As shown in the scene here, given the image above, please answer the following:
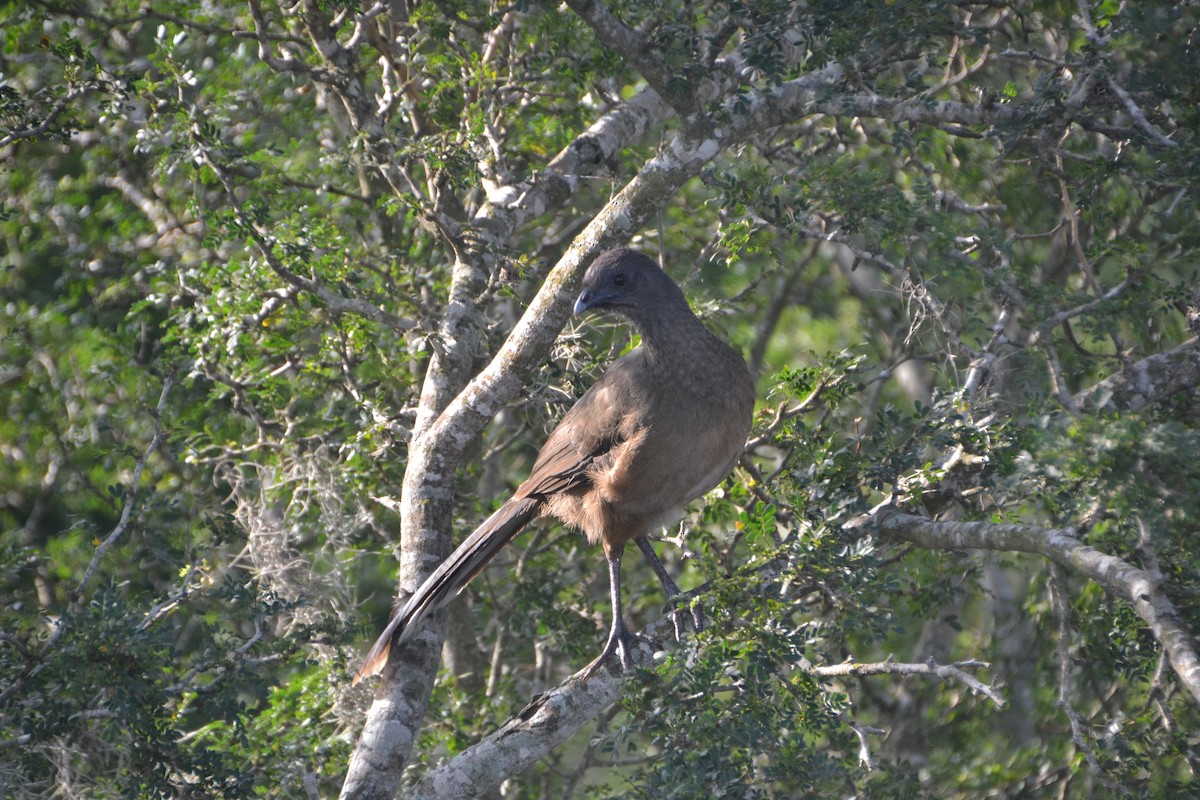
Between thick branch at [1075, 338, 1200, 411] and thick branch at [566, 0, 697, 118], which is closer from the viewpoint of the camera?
thick branch at [566, 0, 697, 118]

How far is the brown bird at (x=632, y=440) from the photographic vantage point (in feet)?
13.8

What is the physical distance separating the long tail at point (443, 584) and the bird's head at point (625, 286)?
2.92 feet

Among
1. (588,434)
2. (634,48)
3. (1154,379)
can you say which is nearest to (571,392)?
(588,434)

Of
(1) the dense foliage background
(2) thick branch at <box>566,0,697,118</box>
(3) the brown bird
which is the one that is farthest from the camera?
(3) the brown bird

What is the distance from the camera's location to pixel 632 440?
4277 millimetres

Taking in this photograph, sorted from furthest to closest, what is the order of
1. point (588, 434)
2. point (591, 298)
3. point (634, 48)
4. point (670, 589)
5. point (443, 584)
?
point (670, 589) < point (588, 434) < point (591, 298) < point (443, 584) < point (634, 48)

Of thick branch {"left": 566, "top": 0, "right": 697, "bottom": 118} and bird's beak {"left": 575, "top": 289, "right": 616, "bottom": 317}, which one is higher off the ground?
thick branch {"left": 566, "top": 0, "right": 697, "bottom": 118}

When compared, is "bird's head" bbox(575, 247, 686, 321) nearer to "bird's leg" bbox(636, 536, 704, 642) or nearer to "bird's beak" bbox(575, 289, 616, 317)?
"bird's beak" bbox(575, 289, 616, 317)

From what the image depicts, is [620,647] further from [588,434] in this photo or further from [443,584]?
[588,434]

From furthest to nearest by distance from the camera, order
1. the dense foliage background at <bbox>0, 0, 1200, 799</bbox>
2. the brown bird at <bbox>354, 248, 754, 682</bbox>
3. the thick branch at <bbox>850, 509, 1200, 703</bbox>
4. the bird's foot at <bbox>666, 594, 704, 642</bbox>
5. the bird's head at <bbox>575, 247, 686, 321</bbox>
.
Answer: the bird's head at <bbox>575, 247, 686, 321</bbox>, the brown bird at <bbox>354, 248, 754, 682</bbox>, the bird's foot at <bbox>666, 594, 704, 642</bbox>, the dense foliage background at <bbox>0, 0, 1200, 799</bbox>, the thick branch at <bbox>850, 509, 1200, 703</bbox>

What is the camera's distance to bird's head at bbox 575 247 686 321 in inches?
169

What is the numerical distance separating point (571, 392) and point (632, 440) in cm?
76

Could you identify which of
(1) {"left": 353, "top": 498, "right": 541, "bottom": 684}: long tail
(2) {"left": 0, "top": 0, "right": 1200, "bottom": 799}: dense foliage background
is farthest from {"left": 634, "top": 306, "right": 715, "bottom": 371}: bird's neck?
(1) {"left": 353, "top": 498, "right": 541, "bottom": 684}: long tail

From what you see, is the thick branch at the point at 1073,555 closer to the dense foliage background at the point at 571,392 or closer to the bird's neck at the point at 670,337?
the dense foliage background at the point at 571,392
